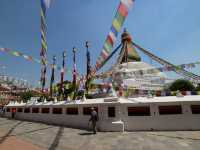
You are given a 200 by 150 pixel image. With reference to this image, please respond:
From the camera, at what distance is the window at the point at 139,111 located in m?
13.5

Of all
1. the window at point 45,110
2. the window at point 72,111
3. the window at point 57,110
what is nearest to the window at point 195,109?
the window at point 72,111

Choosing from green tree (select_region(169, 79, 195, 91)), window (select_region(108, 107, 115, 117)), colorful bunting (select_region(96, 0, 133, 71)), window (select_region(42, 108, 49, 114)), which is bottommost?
window (select_region(42, 108, 49, 114))

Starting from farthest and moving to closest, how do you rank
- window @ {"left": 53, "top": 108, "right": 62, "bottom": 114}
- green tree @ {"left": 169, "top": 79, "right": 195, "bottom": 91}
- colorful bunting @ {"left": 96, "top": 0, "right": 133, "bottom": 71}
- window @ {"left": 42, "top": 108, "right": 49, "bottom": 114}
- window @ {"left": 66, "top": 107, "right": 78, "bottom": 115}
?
1. green tree @ {"left": 169, "top": 79, "right": 195, "bottom": 91}
2. window @ {"left": 42, "top": 108, "right": 49, "bottom": 114}
3. window @ {"left": 53, "top": 108, "right": 62, "bottom": 114}
4. window @ {"left": 66, "top": 107, "right": 78, "bottom": 115}
5. colorful bunting @ {"left": 96, "top": 0, "right": 133, "bottom": 71}

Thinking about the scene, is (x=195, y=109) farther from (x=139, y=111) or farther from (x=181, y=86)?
(x=181, y=86)

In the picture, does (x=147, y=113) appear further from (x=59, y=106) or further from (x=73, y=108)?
(x=59, y=106)

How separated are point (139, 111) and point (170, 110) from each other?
232cm

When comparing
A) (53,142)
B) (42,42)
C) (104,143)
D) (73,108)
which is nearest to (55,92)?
(73,108)

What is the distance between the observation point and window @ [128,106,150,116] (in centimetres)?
1351

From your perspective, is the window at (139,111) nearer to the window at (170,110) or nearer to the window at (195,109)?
the window at (170,110)

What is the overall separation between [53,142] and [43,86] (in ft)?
54.2

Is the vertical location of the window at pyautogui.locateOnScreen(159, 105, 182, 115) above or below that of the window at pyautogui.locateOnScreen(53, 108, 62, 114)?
above

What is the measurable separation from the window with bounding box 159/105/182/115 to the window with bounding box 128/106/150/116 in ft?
3.25

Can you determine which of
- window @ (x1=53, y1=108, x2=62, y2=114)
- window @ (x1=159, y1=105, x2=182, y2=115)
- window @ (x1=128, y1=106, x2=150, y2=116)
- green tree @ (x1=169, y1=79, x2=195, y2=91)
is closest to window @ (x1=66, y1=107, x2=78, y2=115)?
window @ (x1=53, y1=108, x2=62, y2=114)

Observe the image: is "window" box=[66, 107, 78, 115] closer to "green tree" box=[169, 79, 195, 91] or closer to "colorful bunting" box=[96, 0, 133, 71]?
"colorful bunting" box=[96, 0, 133, 71]
